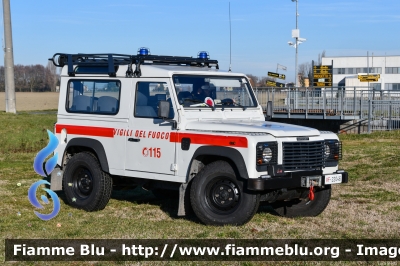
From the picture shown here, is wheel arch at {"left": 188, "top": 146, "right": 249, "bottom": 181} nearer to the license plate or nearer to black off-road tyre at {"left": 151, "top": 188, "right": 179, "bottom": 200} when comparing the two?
the license plate

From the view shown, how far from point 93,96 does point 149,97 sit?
3.96ft

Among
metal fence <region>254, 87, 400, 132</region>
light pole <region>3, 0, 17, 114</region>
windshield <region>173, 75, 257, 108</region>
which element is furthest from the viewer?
light pole <region>3, 0, 17, 114</region>

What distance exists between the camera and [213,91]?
1015 centimetres

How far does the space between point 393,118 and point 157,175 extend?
1944 cm

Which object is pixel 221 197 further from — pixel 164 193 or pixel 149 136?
pixel 164 193

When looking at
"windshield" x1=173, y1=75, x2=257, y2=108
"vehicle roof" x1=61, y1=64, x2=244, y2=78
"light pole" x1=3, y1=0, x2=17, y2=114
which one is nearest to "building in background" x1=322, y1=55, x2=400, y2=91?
"light pole" x1=3, y1=0, x2=17, y2=114

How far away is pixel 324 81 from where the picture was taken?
2323 inches

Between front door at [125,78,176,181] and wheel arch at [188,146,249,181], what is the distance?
377mm

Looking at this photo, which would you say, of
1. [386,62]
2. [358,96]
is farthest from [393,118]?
[386,62]

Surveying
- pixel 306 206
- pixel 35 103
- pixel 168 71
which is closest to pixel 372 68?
pixel 35 103

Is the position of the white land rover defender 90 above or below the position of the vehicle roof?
below

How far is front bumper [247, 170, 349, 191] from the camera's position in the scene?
27.5 ft

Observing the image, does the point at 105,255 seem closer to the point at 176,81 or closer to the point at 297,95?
the point at 176,81

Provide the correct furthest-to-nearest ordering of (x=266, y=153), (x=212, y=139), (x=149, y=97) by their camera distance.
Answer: (x=149, y=97), (x=212, y=139), (x=266, y=153)
